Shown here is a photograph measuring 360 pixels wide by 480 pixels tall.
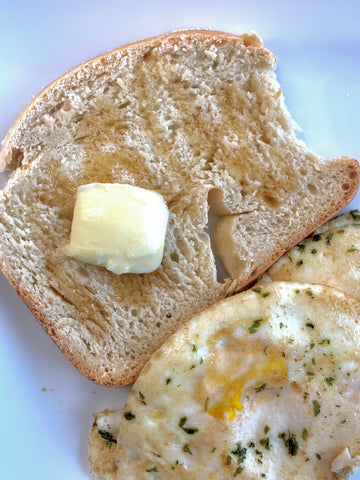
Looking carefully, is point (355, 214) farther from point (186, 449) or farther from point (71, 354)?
point (71, 354)

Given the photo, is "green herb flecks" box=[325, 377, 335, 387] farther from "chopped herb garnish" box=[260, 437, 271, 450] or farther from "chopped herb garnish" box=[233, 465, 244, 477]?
"chopped herb garnish" box=[233, 465, 244, 477]

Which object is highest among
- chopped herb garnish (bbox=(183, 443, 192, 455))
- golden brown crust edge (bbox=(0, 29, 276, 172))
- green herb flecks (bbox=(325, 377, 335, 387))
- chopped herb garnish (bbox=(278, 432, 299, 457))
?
golden brown crust edge (bbox=(0, 29, 276, 172))

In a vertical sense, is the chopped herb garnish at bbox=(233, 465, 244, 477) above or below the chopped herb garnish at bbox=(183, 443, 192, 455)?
below

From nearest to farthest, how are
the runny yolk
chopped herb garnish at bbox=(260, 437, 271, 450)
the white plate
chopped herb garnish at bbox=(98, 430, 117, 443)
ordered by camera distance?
the runny yolk → chopped herb garnish at bbox=(260, 437, 271, 450) → chopped herb garnish at bbox=(98, 430, 117, 443) → the white plate

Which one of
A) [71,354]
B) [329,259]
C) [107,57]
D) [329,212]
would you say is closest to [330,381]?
[329,259]

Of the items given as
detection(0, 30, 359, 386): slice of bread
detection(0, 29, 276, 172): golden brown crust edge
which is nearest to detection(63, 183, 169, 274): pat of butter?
detection(0, 30, 359, 386): slice of bread

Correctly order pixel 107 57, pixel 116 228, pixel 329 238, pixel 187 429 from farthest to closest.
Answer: pixel 329 238
pixel 107 57
pixel 116 228
pixel 187 429

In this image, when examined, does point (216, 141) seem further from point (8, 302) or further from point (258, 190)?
point (8, 302)
